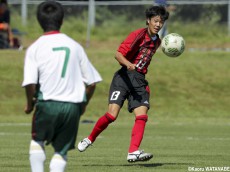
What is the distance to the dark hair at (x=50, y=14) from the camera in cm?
828

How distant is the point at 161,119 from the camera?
78.3 ft

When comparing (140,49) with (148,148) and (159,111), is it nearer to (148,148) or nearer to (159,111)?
(148,148)

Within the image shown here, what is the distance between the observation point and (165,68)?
2770cm

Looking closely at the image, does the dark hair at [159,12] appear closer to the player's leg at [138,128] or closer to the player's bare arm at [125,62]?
the player's bare arm at [125,62]

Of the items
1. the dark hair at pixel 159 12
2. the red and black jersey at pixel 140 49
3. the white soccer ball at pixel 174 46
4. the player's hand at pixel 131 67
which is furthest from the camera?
the white soccer ball at pixel 174 46

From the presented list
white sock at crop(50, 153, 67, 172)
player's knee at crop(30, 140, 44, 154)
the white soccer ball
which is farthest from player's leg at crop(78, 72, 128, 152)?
white sock at crop(50, 153, 67, 172)

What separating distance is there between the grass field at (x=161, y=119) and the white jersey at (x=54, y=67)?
2.96 meters

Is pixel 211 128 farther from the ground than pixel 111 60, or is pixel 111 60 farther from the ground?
pixel 111 60

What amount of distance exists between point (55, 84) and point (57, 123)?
14.8 inches

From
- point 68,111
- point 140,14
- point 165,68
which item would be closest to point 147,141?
point 68,111

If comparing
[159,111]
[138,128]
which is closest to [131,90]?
[138,128]

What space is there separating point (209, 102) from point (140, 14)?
668cm

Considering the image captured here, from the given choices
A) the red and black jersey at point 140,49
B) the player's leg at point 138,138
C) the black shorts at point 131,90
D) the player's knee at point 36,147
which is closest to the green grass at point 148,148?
the player's leg at point 138,138

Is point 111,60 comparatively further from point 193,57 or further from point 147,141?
point 147,141
